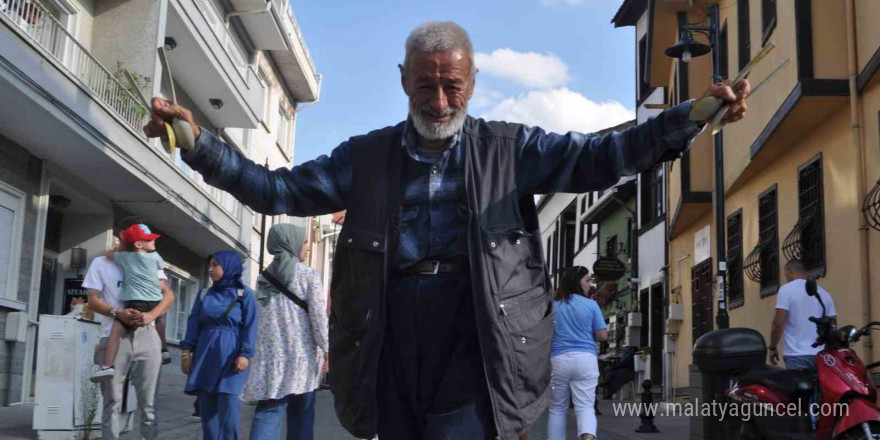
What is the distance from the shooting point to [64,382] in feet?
30.8

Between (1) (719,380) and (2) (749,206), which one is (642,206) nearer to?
(2) (749,206)

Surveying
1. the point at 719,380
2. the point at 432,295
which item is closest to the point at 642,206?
the point at 719,380

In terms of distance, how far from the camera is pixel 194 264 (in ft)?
86.6

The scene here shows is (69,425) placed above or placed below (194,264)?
below

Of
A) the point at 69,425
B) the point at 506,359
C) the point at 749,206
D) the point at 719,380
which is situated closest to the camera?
the point at 506,359

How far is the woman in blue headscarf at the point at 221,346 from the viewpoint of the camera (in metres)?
7.29

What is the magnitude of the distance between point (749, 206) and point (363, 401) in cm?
1384

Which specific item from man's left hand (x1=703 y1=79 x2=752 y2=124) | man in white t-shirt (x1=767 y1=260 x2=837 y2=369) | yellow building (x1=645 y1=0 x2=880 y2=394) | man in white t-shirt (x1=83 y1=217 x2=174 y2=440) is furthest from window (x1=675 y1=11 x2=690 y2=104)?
man's left hand (x1=703 y1=79 x2=752 y2=124)

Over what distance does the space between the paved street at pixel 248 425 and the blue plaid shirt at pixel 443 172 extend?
7133mm

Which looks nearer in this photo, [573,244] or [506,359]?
[506,359]

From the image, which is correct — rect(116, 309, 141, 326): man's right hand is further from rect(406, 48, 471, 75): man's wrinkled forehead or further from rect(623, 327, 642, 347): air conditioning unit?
rect(623, 327, 642, 347): air conditioning unit

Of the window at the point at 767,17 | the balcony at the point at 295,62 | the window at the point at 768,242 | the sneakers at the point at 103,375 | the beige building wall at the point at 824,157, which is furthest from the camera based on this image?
the balcony at the point at 295,62

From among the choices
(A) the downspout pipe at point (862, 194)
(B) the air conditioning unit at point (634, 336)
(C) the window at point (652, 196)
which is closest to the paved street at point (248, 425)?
(A) the downspout pipe at point (862, 194)

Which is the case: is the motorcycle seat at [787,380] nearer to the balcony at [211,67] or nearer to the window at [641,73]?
the balcony at [211,67]
